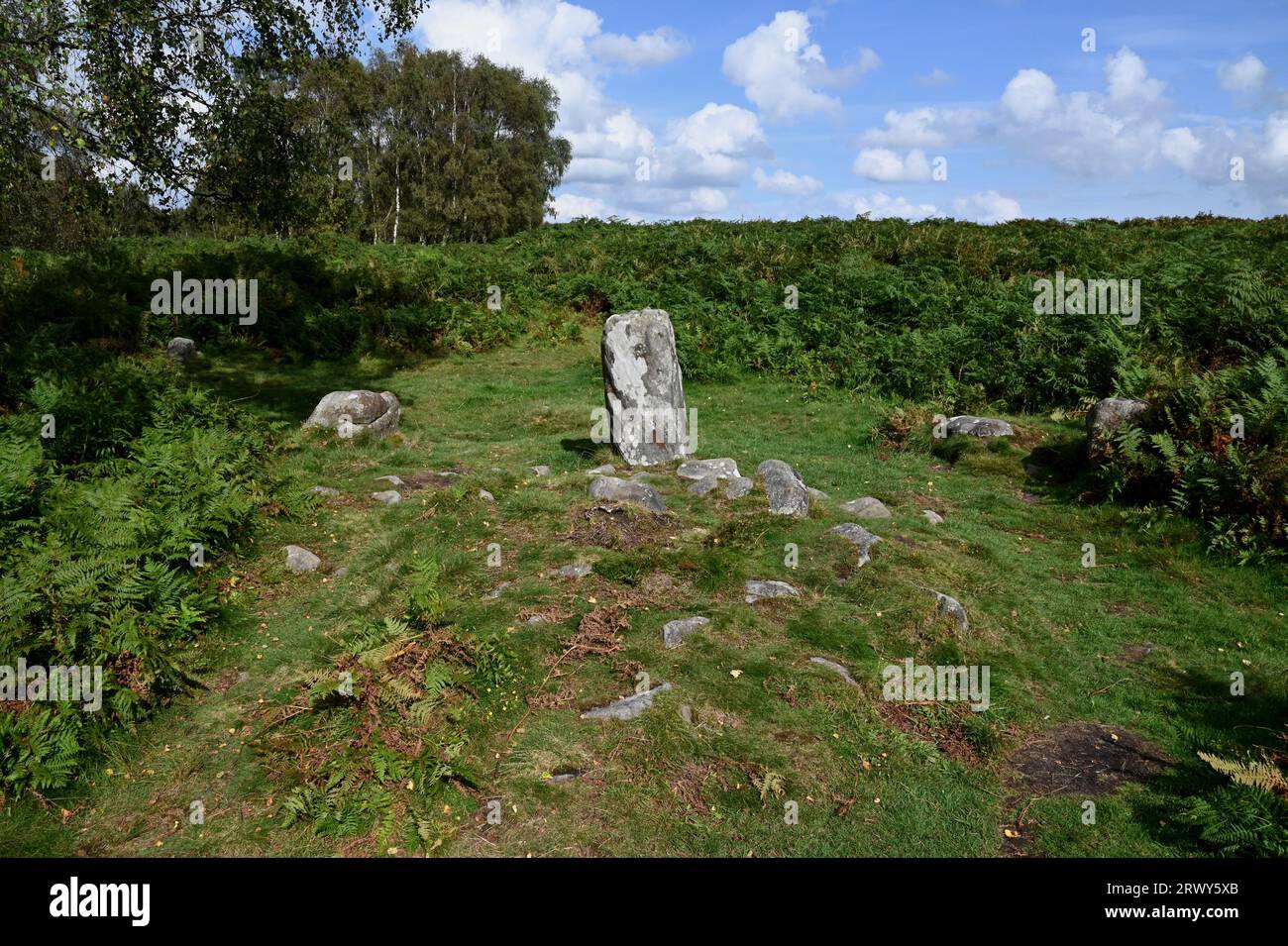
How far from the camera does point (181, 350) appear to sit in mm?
20438

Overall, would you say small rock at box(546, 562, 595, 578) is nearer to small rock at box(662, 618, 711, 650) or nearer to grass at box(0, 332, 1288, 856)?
grass at box(0, 332, 1288, 856)

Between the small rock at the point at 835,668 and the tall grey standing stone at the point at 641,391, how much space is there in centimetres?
557

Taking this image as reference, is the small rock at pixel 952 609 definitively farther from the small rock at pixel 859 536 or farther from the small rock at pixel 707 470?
the small rock at pixel 707 470

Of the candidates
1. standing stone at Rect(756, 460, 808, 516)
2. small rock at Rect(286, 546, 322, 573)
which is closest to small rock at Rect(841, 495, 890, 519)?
standing stone at Rect(756, 460, 808, 516)

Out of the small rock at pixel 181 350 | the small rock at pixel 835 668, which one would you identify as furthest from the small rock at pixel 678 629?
the small rock at pixel 181 350

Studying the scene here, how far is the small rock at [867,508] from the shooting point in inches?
439

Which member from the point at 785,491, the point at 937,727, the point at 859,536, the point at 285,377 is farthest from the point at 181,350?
the point at 937,727

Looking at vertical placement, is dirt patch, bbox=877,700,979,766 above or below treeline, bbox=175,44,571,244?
below

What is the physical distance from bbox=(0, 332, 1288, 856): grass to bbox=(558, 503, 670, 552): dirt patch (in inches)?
3.5

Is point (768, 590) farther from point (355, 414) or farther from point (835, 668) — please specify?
point (355, 414)

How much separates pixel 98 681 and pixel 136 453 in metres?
4.97

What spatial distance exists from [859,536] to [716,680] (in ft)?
11.6

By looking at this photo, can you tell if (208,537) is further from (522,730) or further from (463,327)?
(463,327)

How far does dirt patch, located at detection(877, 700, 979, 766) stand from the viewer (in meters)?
6.74
